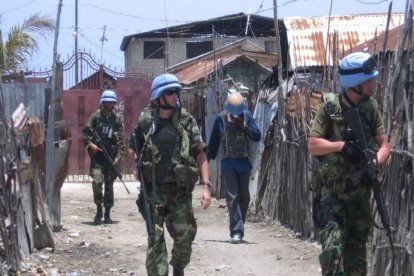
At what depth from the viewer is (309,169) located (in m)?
9.33

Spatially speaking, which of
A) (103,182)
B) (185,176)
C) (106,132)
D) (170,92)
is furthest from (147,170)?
(103,182)

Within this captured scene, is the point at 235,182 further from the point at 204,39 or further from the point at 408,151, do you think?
the point at 204,39

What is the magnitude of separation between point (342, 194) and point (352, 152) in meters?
0.32

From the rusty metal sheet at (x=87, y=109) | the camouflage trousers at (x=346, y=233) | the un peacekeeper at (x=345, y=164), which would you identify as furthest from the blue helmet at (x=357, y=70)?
the rusty metal sheet at (x=87, y=109)

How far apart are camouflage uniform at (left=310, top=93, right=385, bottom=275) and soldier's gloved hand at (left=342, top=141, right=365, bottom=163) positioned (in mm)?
47

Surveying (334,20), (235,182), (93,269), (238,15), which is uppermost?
(238,15)

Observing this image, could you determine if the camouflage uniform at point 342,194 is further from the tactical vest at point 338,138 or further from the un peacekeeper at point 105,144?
the un peacekeeper at point 105,144

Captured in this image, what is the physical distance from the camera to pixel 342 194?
5.67 m

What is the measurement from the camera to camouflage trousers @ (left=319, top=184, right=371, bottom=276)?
18.2 feet

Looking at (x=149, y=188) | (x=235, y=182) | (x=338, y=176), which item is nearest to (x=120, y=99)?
(x=235, y=182)

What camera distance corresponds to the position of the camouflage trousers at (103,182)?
11414mm

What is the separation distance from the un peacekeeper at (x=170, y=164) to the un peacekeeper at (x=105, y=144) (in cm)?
473

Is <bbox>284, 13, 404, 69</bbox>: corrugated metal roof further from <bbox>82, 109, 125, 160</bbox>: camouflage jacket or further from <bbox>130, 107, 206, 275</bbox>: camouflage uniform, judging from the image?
<bbox>130, 107, 206, 275</bbox>: camouflage uniform

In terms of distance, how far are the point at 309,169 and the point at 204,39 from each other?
30093 millimetres
